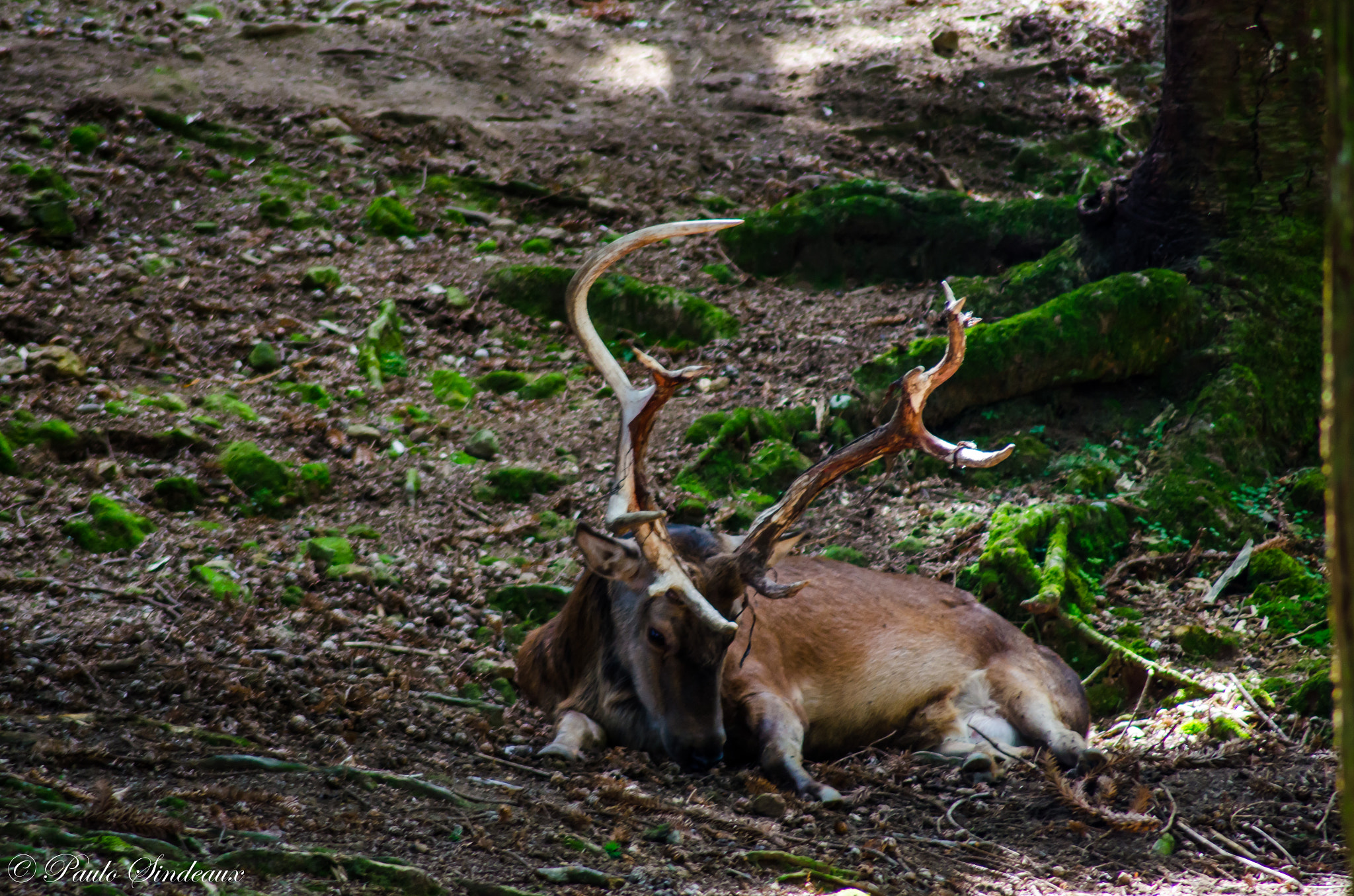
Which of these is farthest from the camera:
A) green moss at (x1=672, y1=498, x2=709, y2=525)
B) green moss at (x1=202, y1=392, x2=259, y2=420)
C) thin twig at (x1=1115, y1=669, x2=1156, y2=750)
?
green moss at (x1=672, y1=498, x2=709, y2=525)

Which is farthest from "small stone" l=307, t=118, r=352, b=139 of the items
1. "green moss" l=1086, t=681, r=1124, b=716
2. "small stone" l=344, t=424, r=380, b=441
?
"green moss" l=1086, t=681, r=1124, b=716

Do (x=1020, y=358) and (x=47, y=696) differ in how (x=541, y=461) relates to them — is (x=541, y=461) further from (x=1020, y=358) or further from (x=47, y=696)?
(x=47, y=696)

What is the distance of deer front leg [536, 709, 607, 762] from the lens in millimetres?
5078

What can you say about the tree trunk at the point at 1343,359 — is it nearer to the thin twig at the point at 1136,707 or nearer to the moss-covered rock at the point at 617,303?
the thin twig at the point at 1136,707

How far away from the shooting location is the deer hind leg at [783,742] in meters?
5.03

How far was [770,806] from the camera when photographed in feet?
15.3

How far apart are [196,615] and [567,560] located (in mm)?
2444

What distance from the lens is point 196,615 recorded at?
215 inches

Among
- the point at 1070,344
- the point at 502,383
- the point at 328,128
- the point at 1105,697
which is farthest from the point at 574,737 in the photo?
the point at 328,128

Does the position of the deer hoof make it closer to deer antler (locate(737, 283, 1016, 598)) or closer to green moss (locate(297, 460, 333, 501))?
deer antler (locate(737, 283, 1016, 598))

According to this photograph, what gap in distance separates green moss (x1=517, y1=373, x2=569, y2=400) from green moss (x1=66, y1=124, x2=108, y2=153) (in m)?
4.74

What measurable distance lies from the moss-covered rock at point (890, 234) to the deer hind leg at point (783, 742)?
5769mm

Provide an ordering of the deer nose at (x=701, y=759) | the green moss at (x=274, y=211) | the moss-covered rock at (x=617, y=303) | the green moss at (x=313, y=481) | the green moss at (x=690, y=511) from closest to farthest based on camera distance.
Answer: the deer nose at (x=701, y=759) → the green moss at (x=313, y=481) → the green moss at (x=690, y=511) → the moss-covered rock at (x=617, y=303) → the green moss at (x=274, y=211)

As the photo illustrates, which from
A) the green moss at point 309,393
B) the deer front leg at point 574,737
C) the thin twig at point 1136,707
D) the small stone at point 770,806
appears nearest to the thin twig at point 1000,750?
the thin twig at point 1136,707
